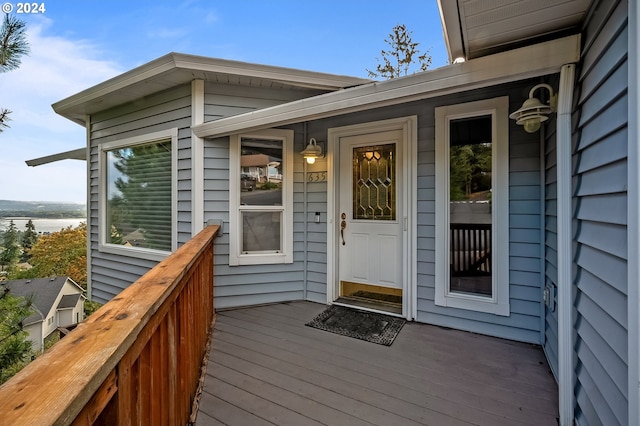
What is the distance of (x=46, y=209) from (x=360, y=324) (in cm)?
730

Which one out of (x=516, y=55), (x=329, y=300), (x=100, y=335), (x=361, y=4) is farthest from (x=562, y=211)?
(x=361, y=4)

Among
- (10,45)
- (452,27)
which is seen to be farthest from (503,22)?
(10,45)

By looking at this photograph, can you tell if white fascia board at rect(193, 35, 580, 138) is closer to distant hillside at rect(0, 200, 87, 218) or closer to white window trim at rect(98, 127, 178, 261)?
white window trim at rect(98, 127, 178, 261)

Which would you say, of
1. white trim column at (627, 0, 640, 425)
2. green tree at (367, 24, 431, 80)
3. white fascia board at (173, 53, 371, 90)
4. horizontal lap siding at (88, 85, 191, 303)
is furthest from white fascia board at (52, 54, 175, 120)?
green tree at (367, 24, 431, 80)

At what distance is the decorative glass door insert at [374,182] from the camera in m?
3.30

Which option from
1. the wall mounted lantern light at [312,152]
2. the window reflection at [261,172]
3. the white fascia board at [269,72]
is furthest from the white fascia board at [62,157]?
the wall mounted lantern light at [312,152]

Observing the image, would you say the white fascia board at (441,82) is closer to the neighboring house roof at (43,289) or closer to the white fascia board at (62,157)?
the white fascia board at (62,157)

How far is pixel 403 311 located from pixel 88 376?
115 inches

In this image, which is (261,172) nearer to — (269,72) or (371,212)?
(269,72)

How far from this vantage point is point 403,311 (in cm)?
309

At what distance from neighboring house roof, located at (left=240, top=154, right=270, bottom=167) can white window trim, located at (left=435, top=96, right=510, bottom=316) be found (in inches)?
77.0

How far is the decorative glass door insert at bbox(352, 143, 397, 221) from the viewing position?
330 cm

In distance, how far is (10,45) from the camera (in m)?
2.48

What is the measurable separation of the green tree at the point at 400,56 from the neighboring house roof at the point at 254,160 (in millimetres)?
5012
